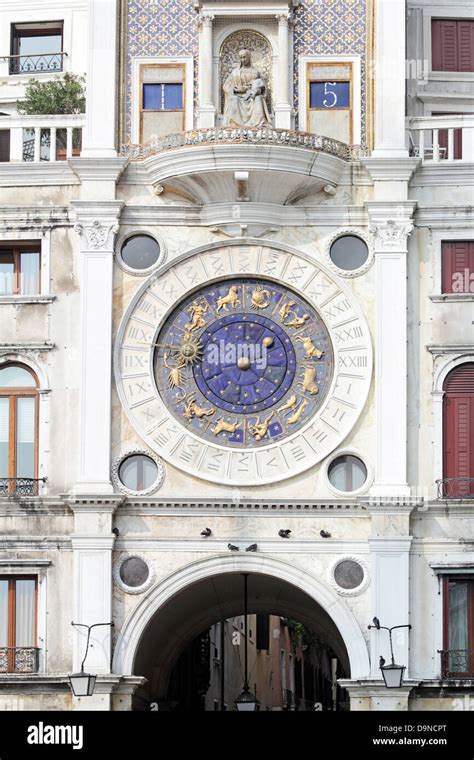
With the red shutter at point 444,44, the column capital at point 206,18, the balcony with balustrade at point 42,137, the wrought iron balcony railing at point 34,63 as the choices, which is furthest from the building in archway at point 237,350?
the wrought iron balcony railing at point 34,63

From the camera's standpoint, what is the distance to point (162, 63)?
43469 mm

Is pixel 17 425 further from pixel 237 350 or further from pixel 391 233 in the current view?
pixel 391 233

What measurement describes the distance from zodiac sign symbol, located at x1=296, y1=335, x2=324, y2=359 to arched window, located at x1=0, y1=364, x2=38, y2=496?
5230 millimetres

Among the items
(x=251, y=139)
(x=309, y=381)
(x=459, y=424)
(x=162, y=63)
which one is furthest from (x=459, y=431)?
(x=162, y=63)

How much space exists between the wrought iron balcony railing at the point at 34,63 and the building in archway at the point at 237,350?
8572 mm

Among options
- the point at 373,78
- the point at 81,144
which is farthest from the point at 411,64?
the point at 81,144

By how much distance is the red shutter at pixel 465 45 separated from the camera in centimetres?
4788

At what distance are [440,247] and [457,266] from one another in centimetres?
50

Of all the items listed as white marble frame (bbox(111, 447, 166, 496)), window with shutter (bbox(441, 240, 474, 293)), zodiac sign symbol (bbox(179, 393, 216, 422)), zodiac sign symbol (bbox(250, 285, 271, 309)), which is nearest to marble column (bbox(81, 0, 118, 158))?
zodiac sign symbol (bbox(250, 285, 271, 309))

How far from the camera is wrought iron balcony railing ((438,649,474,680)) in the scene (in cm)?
4100

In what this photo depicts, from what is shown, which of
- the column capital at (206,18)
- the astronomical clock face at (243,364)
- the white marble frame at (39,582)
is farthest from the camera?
the column capital at (206,18)

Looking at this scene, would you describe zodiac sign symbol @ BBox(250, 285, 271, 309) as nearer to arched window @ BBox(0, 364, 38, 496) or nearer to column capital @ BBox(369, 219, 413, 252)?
column capital @ BBox(369, 219, 413, 252)

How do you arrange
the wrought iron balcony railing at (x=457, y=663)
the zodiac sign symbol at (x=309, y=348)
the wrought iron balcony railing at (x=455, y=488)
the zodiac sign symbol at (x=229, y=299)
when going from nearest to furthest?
the wrought iron balcony railing at (x=457, y=663), the wrought iron balcony railing at (x=455, y=488), the zodiac sign symbol at (x=309, y=348), the zodiac sign symbol at (x=229, y=299)

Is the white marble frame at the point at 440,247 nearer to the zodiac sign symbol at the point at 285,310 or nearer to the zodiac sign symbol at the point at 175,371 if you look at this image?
the zodiac sign symbol at the point at 285,310
